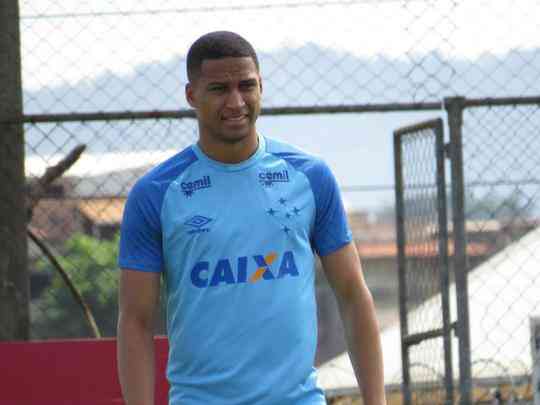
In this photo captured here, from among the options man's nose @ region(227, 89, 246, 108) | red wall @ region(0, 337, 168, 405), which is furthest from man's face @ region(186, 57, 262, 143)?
red wall @ region(0, 337, 168, 405)

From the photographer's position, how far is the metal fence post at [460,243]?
6855mm

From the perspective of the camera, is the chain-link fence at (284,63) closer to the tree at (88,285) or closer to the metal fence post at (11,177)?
the metal fence post at (11,177)

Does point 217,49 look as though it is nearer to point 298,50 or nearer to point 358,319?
point 358,319

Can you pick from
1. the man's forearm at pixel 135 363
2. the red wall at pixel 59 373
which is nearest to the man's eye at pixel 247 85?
the man's forearm at pixel 135 363

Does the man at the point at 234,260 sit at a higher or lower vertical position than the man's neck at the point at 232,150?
lower

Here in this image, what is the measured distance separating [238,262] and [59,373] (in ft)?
9.17

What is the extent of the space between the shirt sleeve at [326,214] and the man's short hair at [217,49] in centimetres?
36

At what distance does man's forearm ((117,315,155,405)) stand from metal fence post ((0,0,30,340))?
3178 millimetres

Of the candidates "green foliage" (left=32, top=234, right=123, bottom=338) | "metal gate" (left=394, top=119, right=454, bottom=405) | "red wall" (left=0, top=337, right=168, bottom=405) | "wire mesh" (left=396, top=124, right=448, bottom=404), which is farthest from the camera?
"green foliage" (left=32, top=234, right=123, bottom=338)

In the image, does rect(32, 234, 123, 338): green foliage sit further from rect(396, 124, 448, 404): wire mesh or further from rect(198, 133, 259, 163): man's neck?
rect(198, 133, 259, 163): man's neck

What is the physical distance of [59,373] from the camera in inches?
247

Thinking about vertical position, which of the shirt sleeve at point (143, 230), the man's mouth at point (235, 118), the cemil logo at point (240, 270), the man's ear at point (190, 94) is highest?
the man's ear at point (190, 94)

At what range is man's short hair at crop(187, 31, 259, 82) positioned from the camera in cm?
381

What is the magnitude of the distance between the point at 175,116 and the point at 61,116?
0.56m
